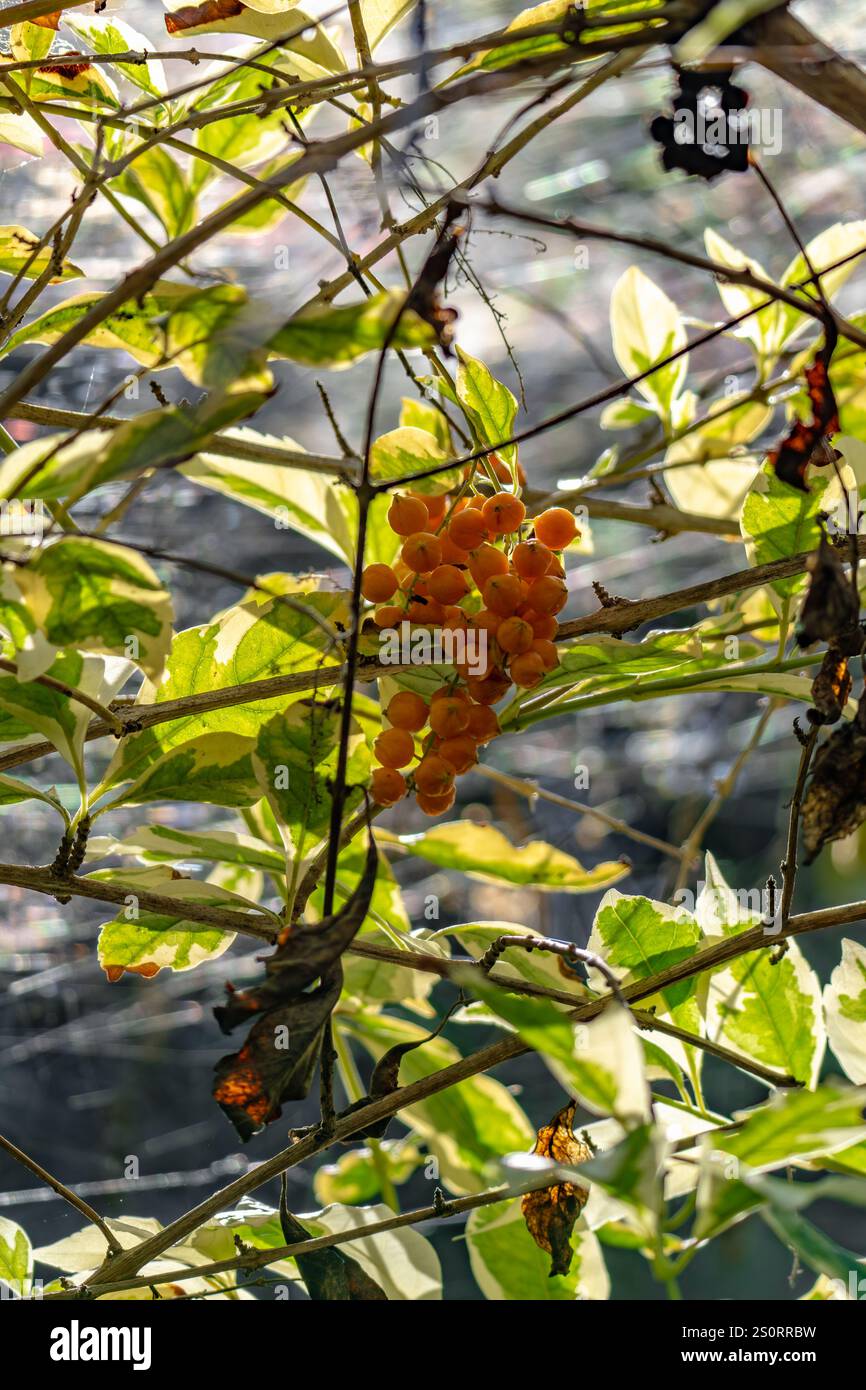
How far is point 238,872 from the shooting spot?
395mm

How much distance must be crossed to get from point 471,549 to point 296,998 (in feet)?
0.40

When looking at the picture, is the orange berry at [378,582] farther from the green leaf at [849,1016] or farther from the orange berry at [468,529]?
the green leaf at [849,1016]

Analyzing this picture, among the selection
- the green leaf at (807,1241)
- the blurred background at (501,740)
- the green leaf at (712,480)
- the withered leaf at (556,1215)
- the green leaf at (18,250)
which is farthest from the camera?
the blurred background at (501,740)

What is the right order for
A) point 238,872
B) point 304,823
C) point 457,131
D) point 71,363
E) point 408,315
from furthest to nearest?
point 457,131 < point 71,363 < point 238,872 < point 304,823 < point 408,315

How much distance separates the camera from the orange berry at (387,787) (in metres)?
0.27

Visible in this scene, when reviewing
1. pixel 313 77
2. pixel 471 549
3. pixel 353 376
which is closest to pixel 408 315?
pixel 471 549

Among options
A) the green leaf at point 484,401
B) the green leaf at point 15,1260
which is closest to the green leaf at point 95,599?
the green leaf at point 484,401

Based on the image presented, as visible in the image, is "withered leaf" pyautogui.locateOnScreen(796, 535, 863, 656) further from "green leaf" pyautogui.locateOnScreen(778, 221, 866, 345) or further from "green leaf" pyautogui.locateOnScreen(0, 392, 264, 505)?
"green leaf" pyautogui.locateOnScreen(778, 221, 866, 345)

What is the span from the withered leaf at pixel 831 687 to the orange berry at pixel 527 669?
0.06 metres

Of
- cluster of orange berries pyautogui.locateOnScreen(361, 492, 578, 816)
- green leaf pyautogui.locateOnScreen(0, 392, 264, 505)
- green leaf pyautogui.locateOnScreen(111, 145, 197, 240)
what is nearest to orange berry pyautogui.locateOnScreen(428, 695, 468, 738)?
cluster of orange berries pyautogui.locateOnScreen(361, 492, 578, 816)

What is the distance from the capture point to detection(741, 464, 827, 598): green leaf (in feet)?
0.99

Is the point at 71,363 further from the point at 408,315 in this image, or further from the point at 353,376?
the point at 408,315

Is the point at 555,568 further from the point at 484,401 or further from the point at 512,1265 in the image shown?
the point at 512,1265

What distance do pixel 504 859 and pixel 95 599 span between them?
0.35ft
